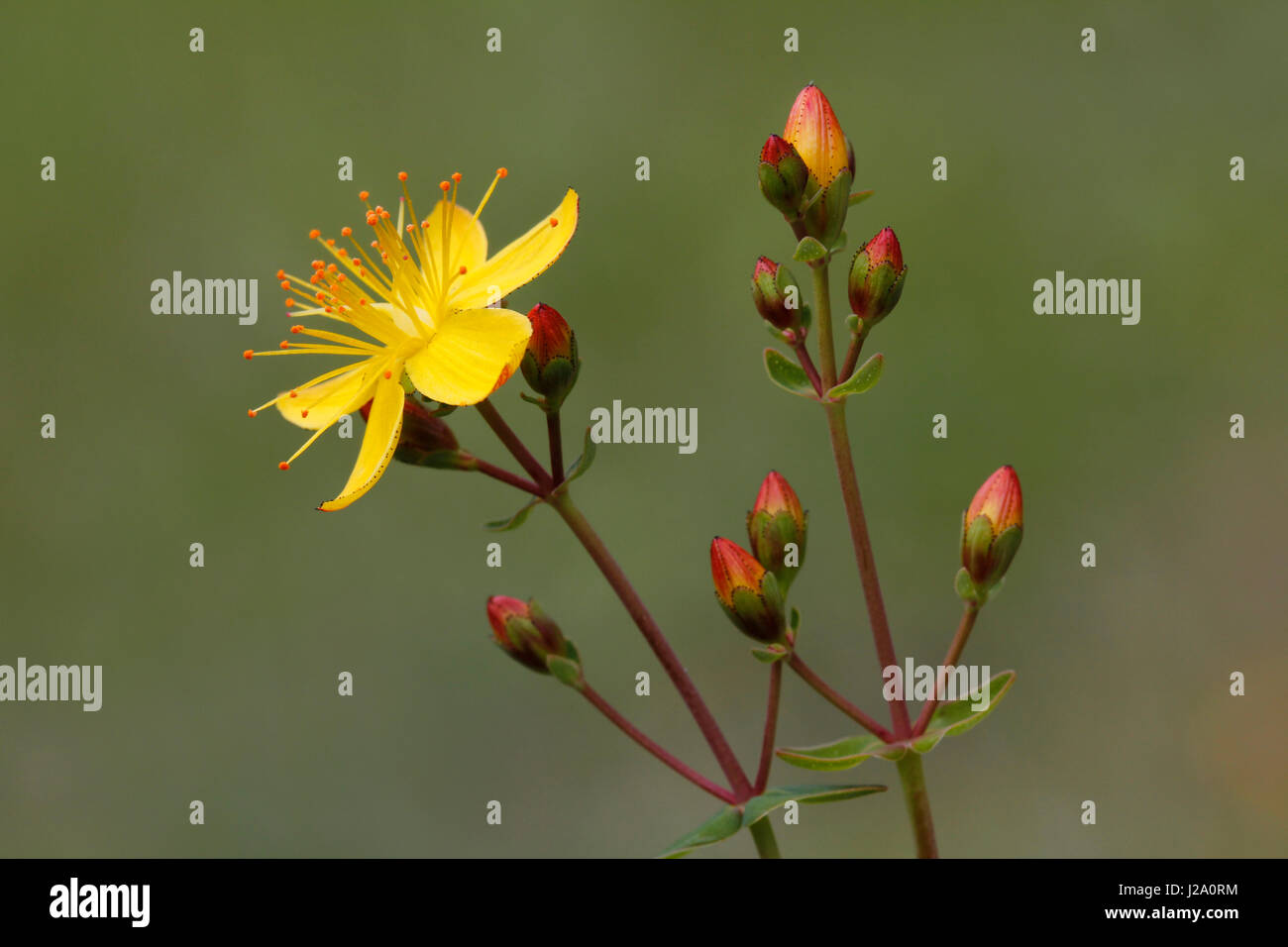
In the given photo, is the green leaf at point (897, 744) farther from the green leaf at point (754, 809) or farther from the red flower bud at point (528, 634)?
the red flower bud at point (528, 634)

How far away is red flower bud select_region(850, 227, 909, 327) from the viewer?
632 mm

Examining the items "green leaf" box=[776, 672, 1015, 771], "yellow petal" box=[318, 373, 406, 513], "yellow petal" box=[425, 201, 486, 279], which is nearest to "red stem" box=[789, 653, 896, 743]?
"green leaf" box=[776, 672, 1015, 771]

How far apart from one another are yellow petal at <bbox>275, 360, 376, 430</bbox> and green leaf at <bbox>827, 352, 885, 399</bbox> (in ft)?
0.86

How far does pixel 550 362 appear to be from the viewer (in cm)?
64

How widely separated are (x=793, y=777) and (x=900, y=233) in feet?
2.87

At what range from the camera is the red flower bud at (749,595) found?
62 centimetres

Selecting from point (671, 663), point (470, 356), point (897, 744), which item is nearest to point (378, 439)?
point (470, 356)

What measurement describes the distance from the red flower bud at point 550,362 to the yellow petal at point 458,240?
0.43 feet

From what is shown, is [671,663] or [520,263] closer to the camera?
[671,663]

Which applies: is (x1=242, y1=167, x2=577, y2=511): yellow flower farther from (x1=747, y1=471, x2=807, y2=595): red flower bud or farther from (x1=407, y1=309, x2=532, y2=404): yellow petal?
(x1=747, y1=471, x2=807, y2=595): red flower bud

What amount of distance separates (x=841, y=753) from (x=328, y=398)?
35cm

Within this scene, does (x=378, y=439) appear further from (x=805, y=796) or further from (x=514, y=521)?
(x=805, y=796)
